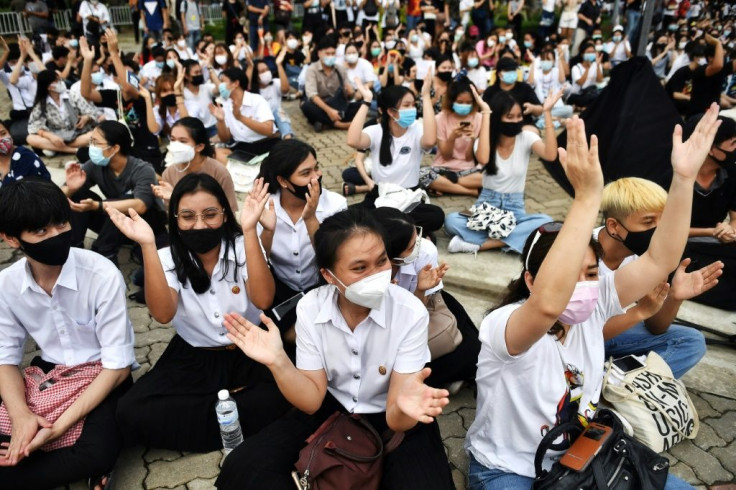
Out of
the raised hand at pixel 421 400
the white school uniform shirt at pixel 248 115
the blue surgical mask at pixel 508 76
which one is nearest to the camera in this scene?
the raised hand at pixel 421 400

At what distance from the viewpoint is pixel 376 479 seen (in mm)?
2209

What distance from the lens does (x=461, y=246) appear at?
187 inches

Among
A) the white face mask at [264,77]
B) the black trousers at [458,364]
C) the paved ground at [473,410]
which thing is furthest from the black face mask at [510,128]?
the white face mask at [264,77]

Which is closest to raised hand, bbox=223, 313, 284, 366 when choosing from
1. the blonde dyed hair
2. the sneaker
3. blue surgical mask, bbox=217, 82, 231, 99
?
the blonde dyed hair

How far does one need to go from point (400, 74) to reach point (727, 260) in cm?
749

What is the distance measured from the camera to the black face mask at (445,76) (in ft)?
25.9

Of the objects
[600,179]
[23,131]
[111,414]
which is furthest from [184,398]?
[23,131]

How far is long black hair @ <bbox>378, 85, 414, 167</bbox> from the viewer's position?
16.3ft

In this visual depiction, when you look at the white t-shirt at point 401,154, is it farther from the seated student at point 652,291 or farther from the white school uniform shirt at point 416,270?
the seated student at point 652,291

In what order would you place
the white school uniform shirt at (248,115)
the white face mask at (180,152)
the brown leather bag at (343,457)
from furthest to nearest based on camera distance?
the white school uniform shirt at (248,115)
the white face mask at (180,152)
the brown leather bag at (343,457)

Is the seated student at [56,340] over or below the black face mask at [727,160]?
below

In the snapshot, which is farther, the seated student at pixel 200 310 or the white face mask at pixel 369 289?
the seated student at pixel 200 310

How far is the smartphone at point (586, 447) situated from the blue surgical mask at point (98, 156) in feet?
12.9

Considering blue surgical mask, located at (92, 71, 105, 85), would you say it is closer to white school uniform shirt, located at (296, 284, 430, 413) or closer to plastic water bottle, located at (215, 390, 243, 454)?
plastic water bottle, located at (215, 390, 243, 454)
